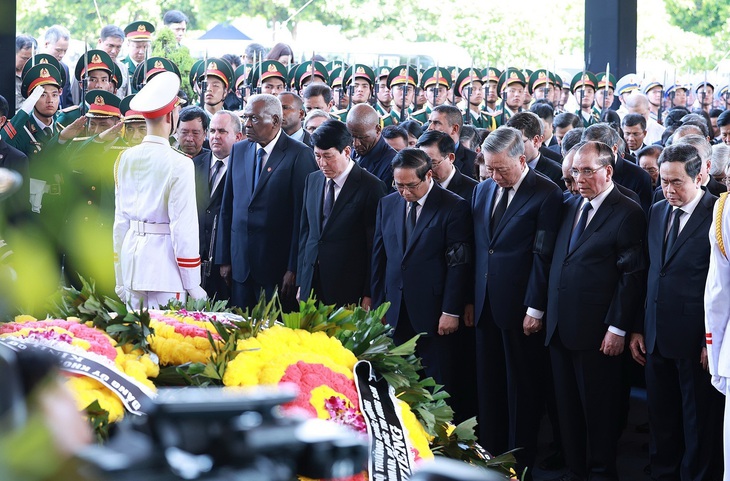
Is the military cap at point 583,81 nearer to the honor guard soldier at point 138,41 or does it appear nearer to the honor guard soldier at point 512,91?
the honor guard soldier at point 512,91

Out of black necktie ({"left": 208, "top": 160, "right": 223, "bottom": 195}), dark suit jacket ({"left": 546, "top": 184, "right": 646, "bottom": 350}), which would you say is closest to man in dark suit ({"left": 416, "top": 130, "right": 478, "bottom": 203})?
Answer: dark suit jacket ({"left": 546, "top": 184, "right": 646, "bottom": 350})

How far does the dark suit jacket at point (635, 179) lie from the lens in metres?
6.34

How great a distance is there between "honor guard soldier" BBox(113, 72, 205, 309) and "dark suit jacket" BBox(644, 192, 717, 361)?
6.87 ft

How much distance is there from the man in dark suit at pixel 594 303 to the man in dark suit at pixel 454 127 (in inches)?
81.7

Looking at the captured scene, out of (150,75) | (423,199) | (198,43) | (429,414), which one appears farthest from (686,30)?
(429,414)

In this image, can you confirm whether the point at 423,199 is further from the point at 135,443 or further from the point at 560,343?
the point at 135,443

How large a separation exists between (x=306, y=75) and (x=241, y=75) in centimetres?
57

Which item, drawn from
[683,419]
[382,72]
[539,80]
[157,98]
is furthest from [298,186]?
[539,80]

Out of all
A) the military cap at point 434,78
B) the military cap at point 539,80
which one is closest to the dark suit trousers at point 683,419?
the military cap at point 434,78

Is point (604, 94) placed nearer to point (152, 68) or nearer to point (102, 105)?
point (152, 68)

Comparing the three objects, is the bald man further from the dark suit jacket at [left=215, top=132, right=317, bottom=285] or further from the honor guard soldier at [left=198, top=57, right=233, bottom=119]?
the honor guard soldier at [left=198, top=57, right=233, bottom=119]

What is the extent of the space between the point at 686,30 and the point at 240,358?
3275 cm

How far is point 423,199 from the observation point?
18.6 ft

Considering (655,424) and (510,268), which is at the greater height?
(510,268)
